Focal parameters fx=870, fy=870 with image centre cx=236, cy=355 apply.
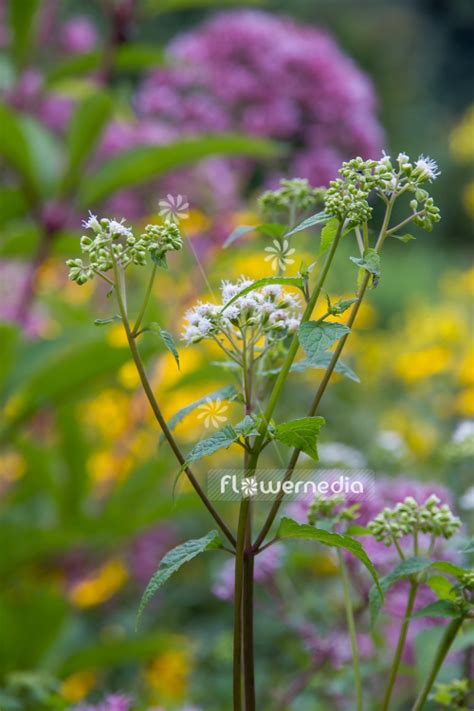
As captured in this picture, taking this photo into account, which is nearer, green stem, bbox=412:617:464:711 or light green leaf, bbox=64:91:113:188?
green stem, bbox=412:617:464:711

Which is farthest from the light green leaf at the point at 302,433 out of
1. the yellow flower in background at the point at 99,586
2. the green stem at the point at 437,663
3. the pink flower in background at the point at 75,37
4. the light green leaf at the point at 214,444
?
the pink flower in background at the point at 75,37

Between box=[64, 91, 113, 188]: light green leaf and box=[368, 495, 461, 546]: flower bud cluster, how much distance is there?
2.34 ft

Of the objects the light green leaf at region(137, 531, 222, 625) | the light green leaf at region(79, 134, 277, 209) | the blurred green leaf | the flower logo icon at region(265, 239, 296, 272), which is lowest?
the light green leaf at region(137, 531, 222, 625)

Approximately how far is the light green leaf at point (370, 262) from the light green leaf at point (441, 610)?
0.55ft

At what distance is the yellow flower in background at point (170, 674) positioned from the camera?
123cm

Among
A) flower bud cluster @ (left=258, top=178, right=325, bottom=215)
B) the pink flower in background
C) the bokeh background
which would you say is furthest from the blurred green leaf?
flower bud cluster @ (left=258, top=178, right=325, bottom=215)

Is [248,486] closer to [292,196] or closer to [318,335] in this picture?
[318,335]

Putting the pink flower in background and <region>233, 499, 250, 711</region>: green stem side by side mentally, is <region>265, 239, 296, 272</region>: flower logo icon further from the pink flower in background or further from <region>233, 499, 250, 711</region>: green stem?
the pink flower in background

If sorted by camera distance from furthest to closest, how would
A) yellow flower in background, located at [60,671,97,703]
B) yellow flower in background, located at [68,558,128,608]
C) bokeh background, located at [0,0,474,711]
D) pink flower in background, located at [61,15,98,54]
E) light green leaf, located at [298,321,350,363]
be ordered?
pink flower in background, located at [61,15,98,54] → yellow flower in background, located at [68,558,128,608] → yellow flower in background, located at [60,671,97,703] → bokeh background, located at [0,0,474,711] → light green leaf, located at [298,321,350,363]

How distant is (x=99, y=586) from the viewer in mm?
1323

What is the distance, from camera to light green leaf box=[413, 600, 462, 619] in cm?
42

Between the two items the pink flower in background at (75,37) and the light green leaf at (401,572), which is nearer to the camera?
the light green leaf at (401,572)

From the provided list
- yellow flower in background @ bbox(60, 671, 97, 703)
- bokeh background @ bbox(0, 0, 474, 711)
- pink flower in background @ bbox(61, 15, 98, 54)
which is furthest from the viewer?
pink flower in background @ bbox(61, 15, 98, 54)

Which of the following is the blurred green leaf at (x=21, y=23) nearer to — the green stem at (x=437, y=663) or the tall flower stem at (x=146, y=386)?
the tall flower stem at (x=146, y=386)
